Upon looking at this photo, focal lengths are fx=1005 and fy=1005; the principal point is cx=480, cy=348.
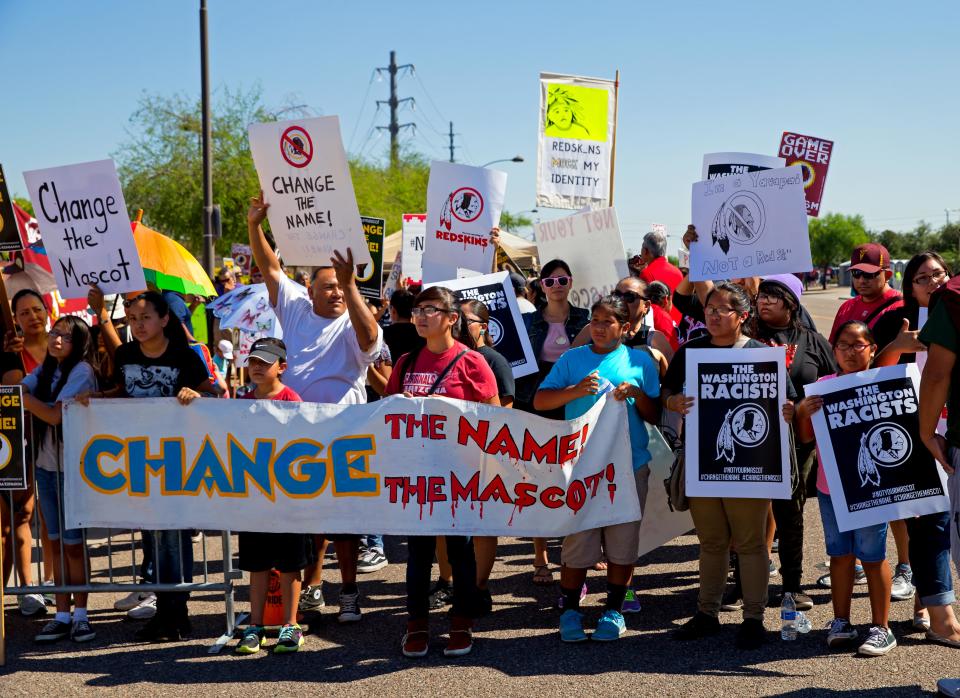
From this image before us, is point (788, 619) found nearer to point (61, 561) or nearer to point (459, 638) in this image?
point (459, 638)

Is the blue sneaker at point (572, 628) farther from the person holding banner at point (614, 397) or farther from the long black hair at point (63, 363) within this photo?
the long black hair at point (63, 363)

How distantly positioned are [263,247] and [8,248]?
7.00 ft

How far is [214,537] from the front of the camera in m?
8.12

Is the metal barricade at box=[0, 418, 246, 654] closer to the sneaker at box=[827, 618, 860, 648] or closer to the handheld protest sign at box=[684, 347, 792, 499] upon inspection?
the handheld protest sign at box=[684, 347, 792, 499]

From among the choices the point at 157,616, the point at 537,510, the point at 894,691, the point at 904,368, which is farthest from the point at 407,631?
the point at 904,368

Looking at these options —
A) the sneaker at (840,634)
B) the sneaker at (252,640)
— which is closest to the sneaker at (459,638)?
the sneaker at (252,640)

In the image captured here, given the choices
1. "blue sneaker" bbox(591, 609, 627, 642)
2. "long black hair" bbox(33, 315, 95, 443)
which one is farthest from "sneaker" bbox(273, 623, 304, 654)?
"long black hair" bbox(33, 315, 95, 443)

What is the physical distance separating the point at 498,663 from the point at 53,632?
2506 mm

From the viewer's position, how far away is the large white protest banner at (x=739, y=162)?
7.90 metres

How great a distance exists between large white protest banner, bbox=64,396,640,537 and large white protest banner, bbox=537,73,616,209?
5.10 m

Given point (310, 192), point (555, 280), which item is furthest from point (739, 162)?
→ point (310, 192)

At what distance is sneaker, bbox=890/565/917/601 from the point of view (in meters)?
5.88

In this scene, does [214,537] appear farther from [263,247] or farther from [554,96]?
[554,96]

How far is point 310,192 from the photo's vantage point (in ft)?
20.3
